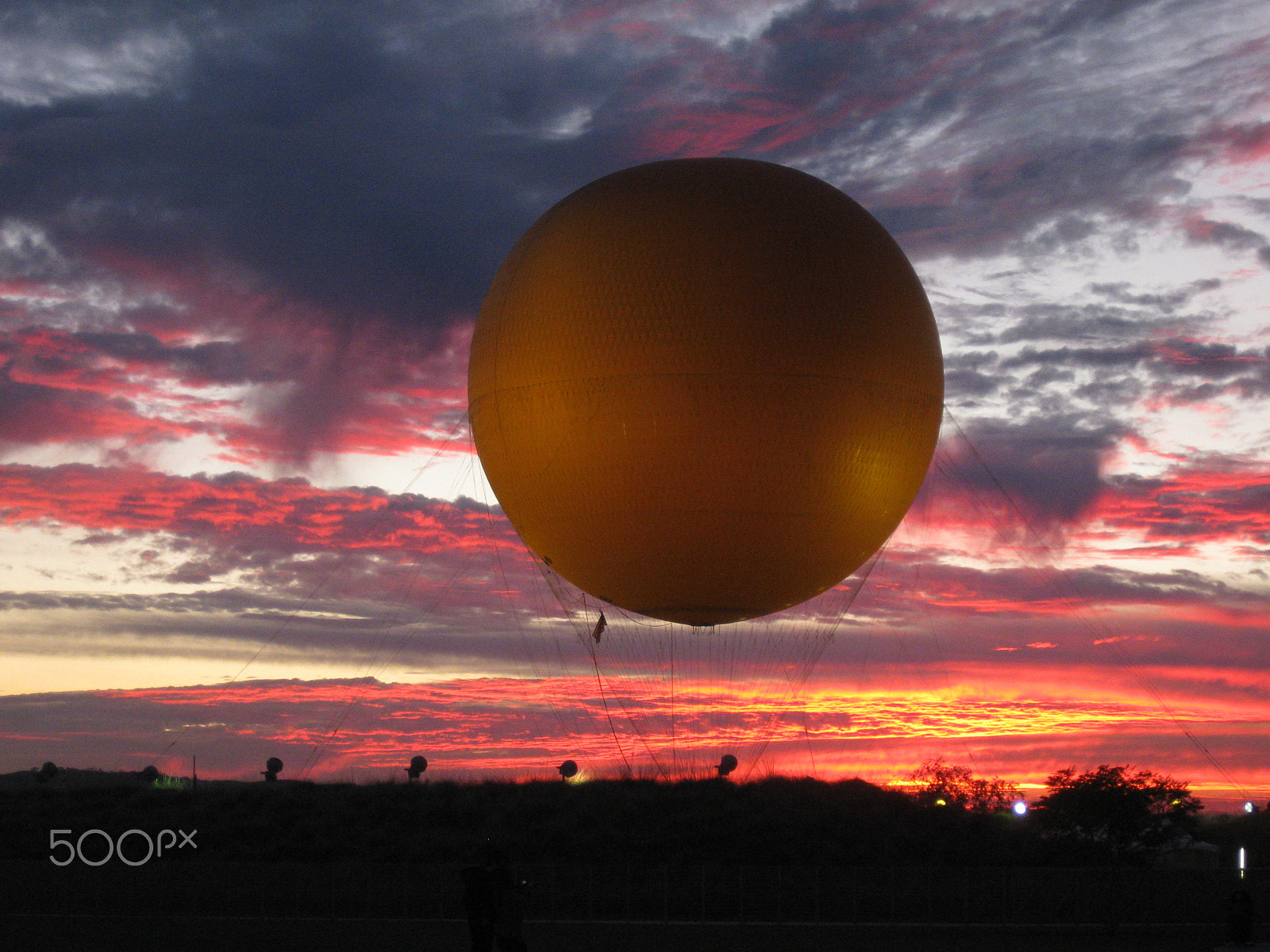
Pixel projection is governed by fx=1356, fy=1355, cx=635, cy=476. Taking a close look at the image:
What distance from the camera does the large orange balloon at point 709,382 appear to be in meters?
25.5

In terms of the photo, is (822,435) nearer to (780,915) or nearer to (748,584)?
(748,584)

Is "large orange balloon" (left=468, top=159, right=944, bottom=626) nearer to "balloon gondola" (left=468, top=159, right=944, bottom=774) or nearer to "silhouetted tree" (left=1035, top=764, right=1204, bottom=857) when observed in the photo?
"balloon gondola" (left=468, top=159, right=944, bottom=774)

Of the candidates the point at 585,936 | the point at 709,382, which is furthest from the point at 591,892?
the point at 709,382

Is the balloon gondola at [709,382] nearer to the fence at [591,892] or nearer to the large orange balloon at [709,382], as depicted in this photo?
the large orange balloon at [709,382]

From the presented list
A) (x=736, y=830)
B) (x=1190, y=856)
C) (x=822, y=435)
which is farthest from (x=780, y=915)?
(x=1190, y=856)

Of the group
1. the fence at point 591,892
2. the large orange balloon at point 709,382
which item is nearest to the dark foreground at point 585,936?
the fence at point 591,892

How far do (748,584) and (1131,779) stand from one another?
1759cm

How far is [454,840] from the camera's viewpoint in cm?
3488

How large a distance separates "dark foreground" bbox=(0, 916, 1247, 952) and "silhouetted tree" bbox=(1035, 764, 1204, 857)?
6.81m

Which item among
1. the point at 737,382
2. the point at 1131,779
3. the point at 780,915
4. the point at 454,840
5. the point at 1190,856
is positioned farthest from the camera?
the point at 1190,856

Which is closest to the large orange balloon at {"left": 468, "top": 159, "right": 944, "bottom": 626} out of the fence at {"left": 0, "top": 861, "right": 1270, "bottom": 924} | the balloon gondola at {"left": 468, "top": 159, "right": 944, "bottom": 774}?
the balloon gondola at {"left": 468, "top": 159, "right": 944, "bottom": 774}

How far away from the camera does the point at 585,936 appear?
2573 centimetres

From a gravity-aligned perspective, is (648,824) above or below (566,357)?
below

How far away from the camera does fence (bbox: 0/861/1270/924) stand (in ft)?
98.2
